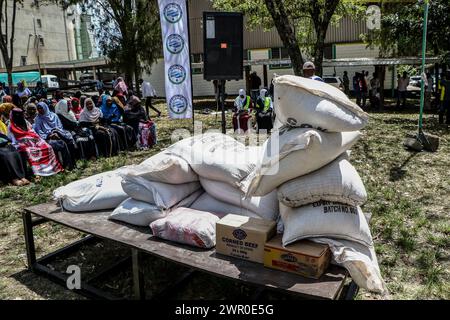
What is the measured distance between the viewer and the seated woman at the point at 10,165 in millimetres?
6402

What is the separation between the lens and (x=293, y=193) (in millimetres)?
2609

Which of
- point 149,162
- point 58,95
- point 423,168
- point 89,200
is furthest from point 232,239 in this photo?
point 58,95

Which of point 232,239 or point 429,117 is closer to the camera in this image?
point 232,239

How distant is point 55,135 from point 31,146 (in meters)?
0.66

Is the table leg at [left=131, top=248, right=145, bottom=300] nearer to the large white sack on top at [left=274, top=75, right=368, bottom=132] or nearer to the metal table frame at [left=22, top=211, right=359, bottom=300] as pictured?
the metal table frame at [left=22, top=211, right=359, bottom=300]

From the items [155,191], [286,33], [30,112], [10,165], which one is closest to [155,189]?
[155,191]

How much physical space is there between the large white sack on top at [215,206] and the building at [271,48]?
60.0ft

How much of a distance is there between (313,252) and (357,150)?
5.97m

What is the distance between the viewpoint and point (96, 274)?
3613mm

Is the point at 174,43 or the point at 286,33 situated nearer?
the point at 286,33

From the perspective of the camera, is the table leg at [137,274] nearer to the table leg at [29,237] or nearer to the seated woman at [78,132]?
the table leg at [29,237]

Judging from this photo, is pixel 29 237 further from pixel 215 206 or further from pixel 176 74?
pixel 176 74

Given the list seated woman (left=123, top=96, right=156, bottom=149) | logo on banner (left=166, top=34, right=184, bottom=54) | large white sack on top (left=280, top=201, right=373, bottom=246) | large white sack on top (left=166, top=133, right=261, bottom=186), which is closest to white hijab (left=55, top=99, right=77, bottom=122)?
seated woman (left=123, top=96, right=156, bottom=149)

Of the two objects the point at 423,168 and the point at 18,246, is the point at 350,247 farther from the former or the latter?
the point at 423,168
